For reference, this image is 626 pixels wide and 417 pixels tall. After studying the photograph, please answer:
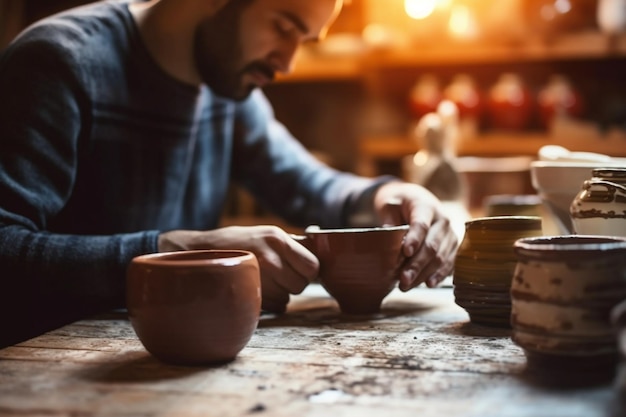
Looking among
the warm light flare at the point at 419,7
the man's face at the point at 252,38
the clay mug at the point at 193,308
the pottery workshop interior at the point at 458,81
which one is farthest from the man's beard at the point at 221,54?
the warm light flare at the point at 419,7

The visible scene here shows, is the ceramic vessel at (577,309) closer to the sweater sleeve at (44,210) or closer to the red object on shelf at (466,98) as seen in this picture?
the sweater sleeve at (44,210)

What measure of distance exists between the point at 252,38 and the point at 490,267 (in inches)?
36.1

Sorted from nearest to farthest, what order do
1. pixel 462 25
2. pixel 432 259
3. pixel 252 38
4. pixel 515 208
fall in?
pixel 432 259
pixel 515 208
pixel 252 38
pixel 462 25

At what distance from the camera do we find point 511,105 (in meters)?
3.61

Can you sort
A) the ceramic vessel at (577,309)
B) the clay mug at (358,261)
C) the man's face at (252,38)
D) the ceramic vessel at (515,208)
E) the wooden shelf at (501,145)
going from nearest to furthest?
the ceramic vessel at (577,309), the clay mug at (358,261), the ceramic vessel at (515,208), the man's face at (252,38), the wooden shelf at (501,145)

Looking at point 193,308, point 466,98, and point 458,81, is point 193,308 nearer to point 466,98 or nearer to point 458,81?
point 466,98

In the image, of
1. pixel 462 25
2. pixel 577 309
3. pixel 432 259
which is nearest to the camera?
pixel 577 309

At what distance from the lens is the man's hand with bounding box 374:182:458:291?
4.15 ft

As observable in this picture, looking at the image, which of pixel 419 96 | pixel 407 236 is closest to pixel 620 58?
pixel 419 96

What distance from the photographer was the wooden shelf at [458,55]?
11.2 ft

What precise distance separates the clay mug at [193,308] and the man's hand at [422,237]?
398 mm

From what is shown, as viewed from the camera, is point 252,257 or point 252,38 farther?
point 252,38

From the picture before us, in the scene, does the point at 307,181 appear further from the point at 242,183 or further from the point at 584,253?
the point at 584,253

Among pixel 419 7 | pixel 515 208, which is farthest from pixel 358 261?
pixel 419 7
